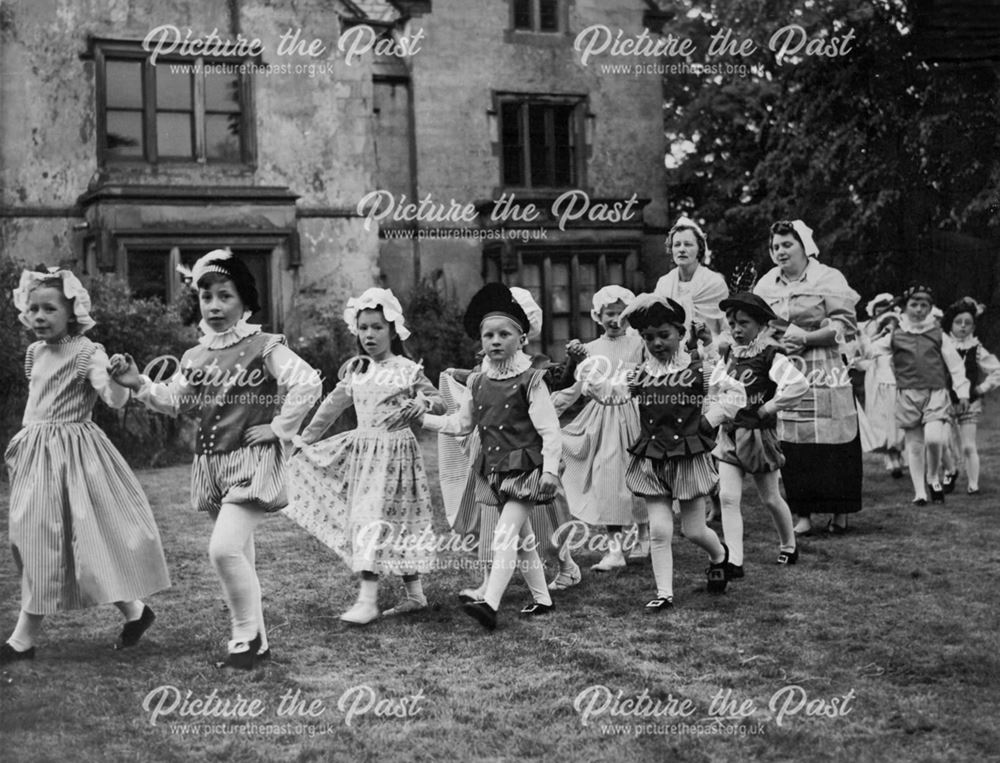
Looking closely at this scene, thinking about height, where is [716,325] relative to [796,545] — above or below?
above

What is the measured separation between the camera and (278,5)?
18422 mm

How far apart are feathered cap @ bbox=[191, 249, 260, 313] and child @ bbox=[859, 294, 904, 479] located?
8126 millimetres

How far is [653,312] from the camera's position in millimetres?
6840

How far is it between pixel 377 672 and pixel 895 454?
893cm

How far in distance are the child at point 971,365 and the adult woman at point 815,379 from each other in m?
2.89

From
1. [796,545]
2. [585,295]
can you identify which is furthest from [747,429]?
[585,295]

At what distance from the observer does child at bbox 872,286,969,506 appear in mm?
10812

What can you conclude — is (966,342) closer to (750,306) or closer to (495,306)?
(750,306)

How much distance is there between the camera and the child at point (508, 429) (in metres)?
6.41

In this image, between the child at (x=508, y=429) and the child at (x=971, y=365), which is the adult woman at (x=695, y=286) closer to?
the child at (x=508, y=429)

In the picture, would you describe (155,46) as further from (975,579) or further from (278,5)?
(975,579)

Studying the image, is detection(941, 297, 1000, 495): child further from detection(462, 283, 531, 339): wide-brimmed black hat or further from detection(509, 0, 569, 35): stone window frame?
detection(509, 0, 569, 35): stone window frame

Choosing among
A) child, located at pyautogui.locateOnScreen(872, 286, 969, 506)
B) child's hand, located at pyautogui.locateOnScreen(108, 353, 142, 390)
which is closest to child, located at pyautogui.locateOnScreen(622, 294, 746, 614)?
child's hand, located at pyautogui.locateOnScreen(108, 353, 142, 390)

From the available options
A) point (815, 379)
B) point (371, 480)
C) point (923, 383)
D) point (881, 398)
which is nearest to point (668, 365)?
point (371, 480)
